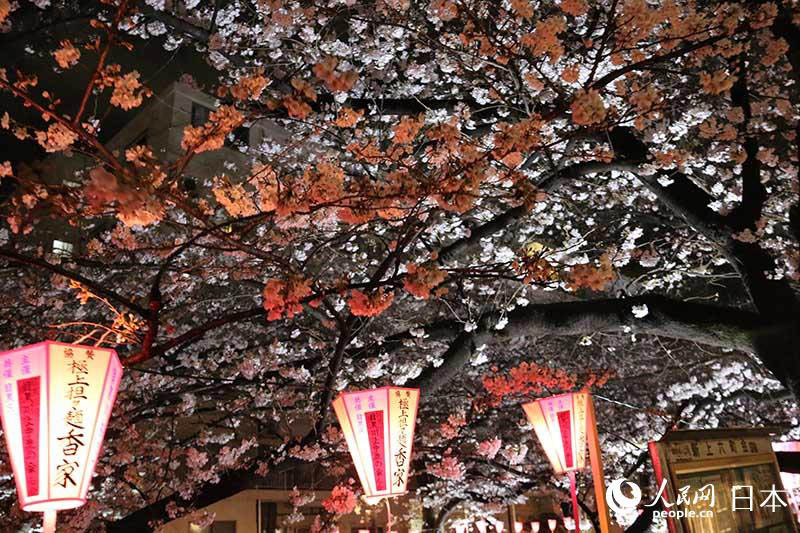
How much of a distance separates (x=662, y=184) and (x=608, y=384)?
947 centimetres

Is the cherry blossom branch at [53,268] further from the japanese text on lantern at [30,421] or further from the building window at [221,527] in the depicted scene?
the building window at [221,527]

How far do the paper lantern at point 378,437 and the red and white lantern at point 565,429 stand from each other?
2713 mm

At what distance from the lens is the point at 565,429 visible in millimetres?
8562

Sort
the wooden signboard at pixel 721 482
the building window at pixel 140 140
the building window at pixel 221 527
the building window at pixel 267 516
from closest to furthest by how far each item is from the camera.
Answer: the wooden signboard at pixel 721 482 < the building window at pixel 221 527 < the building window at pixel 267 516 < the building window at pixel 140 140

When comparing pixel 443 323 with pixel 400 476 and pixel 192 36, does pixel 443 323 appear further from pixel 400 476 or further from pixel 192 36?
pixel 192 36

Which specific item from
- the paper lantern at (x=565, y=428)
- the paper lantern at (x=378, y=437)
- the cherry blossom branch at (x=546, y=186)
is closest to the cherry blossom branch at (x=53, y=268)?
the paper lantern at (x=378, y=437)

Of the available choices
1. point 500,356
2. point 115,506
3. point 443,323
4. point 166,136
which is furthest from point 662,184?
point 166,136

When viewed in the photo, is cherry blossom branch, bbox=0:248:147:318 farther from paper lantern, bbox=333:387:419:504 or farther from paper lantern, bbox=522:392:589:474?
paper lantern, bbox=522:392:589:474

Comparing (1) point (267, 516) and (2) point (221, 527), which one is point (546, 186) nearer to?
(2) point (221, 527)

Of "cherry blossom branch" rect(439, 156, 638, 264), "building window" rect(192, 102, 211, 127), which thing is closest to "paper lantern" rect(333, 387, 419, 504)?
"cherry blossom branch" rect(439, 156, 638, 264)

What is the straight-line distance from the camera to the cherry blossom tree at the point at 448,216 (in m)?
5.44

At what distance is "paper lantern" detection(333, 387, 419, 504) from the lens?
6.73 meters

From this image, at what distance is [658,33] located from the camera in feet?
26.5

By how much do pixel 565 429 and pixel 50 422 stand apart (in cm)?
671
